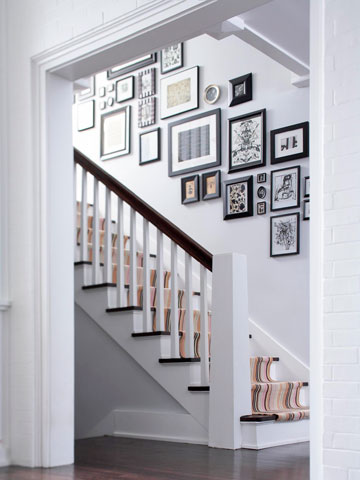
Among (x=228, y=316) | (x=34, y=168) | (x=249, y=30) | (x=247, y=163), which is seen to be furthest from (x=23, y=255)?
(x=247, y=163)

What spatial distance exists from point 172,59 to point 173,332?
293 cm

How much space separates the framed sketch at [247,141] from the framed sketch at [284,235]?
520mm

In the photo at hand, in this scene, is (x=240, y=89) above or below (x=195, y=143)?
above

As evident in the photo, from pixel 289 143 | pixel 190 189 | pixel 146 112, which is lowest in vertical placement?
pixel 190 189

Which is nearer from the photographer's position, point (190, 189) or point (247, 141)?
point (247, 141)

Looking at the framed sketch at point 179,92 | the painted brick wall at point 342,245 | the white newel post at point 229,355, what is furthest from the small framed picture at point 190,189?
the painted brick wall at point 342,245

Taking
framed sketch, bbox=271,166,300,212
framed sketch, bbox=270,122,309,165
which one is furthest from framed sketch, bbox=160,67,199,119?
framed sketch, bbox=271,166,300,212

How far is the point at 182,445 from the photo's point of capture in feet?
15.8

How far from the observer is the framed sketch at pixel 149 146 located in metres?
6.89

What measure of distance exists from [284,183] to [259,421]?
2.05 metres

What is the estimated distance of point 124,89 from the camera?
732 cm

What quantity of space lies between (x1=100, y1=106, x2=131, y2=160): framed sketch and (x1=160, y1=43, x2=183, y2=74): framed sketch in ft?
1.98

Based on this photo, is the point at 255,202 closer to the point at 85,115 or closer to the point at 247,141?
the point at 247,141

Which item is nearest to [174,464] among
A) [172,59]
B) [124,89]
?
[172,59]
